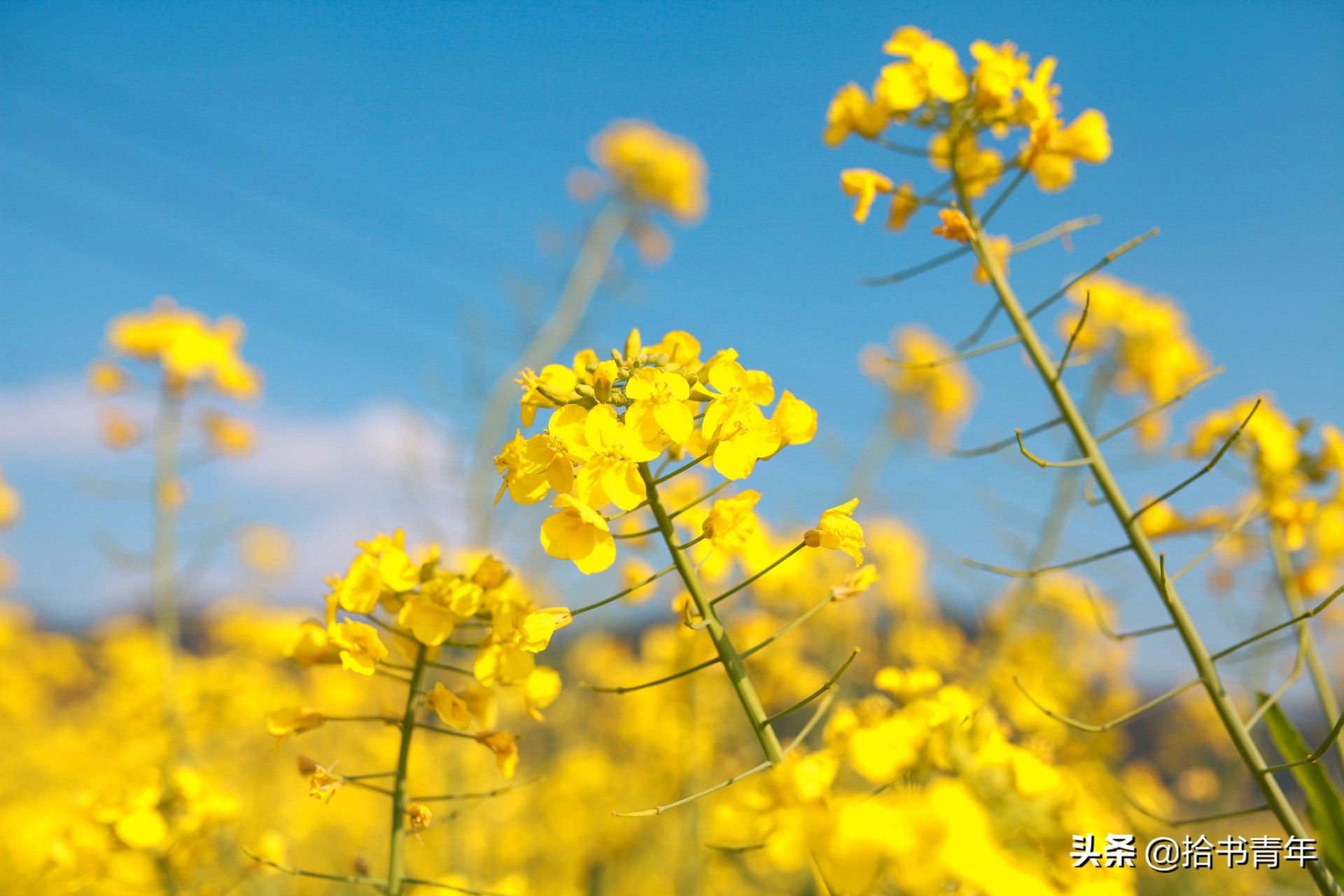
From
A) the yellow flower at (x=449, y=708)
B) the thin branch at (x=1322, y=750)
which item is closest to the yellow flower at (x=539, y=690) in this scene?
the yellow flower at (x=449, y=708)

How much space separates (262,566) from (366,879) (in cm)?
688

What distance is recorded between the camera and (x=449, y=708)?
130 cm

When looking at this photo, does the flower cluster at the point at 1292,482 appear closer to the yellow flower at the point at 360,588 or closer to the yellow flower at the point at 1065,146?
the yellow flower at the point at 1065,146

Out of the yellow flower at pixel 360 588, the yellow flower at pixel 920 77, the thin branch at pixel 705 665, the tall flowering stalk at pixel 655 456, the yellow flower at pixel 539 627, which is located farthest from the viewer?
the yellow flower at pixel 920 77

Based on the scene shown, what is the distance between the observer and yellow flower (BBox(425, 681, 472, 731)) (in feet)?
4.22

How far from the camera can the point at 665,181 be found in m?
5.57

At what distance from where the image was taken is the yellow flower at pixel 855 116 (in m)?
1.67

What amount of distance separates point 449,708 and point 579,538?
44 cm

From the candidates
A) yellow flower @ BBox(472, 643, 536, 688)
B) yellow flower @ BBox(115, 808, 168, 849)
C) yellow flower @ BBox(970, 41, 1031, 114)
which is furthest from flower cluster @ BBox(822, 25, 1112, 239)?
yellow flower @ BBox(115, 808, 168, 849)

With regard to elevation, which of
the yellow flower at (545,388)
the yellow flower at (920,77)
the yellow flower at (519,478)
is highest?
the yellow flower at (920,77)

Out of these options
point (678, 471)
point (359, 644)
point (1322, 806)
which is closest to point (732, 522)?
point (678, 471)

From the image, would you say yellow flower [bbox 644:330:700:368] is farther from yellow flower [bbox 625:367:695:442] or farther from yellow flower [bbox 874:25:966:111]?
yellow flower [bbox 874:25:966:111]

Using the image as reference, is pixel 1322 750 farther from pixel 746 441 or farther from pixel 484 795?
pixel 484 795

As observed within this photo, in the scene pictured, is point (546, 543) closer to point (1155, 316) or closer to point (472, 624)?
point (472, 624)
